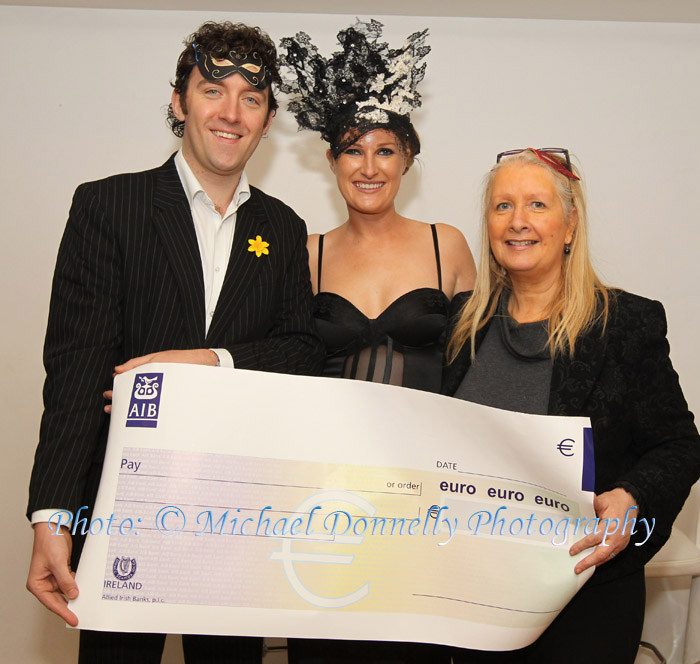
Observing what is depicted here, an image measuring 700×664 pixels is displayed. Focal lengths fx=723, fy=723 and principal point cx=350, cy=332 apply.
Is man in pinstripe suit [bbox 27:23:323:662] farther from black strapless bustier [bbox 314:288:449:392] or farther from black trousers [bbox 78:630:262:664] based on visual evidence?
black strapless bustier [bbox 314:288:449:392]

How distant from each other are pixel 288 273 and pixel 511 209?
0.66 meters

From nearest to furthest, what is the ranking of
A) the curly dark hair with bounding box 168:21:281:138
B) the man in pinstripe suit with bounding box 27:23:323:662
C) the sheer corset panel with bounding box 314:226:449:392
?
1. the man in pinstripe suit with bounding box 27:23:323:662
2. the curly dark hair with bounding box 168:21:281:138
3. the sheer corset panel with bounding box 314:226:449:392

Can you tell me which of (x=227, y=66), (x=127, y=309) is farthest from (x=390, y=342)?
(x=227, y=66)

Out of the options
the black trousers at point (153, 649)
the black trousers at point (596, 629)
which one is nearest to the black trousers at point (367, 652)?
the black trousers at point (153, 649)

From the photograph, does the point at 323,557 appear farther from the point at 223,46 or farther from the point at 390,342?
the point at 223,46

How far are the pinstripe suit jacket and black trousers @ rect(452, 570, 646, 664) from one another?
3.02 ft

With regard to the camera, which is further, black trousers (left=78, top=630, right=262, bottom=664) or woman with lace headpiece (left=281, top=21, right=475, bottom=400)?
woman with lace headpiece (left=281, top=21, right=475, bottom=400)

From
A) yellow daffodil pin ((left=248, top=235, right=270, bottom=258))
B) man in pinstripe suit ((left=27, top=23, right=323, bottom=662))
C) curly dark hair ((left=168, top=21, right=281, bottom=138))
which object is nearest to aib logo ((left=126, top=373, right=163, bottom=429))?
man in pinstripe suit ((left=27, top=23, right=323, bottom=662))

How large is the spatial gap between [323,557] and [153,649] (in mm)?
670

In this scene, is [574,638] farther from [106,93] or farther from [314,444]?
[106,93]

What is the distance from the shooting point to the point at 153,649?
1.89 m

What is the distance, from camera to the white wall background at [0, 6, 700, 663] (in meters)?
3.25

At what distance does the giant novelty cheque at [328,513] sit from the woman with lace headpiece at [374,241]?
2.36ft

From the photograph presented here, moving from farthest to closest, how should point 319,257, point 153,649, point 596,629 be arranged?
point 319,257 < point 153,649 < point 596,629
